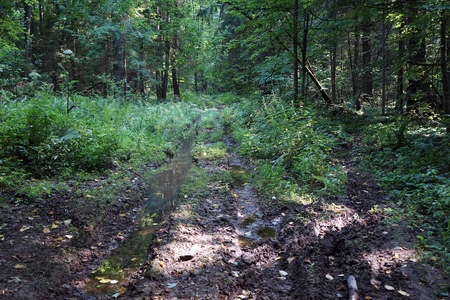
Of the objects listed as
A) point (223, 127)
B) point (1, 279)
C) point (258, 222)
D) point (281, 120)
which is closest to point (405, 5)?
point (281, 120)

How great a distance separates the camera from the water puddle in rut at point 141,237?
3.21m

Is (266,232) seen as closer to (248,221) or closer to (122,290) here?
(248,221)

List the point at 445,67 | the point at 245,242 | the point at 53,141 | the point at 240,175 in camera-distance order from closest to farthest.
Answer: the point at 245,242 < the point at 53,141 < the point at 445,67 < the point at 240,175

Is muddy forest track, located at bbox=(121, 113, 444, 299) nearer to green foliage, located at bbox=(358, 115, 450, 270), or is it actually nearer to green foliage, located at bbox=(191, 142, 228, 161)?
green foliage, located at bbox=(358, 115, 450, 270)

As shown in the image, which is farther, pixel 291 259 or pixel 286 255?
pixel 286 255

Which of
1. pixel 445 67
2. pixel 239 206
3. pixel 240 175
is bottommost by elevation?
pixel 239 206

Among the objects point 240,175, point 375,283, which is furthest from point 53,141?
point 375,283

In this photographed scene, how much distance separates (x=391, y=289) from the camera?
261cm

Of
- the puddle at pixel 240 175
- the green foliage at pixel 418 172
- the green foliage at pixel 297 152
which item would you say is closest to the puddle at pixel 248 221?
the green foliage at pixel 297 152

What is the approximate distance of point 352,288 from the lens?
2664 mm

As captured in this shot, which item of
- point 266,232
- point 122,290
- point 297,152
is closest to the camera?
point 122,290

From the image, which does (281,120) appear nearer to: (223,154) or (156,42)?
(223,154)

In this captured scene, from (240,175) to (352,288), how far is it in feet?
16.2

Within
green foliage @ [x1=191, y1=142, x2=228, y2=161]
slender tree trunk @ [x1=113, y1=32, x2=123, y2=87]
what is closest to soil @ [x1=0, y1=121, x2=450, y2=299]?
green foliage @ [x1=191, y1=142, x2=228, y2=161]
